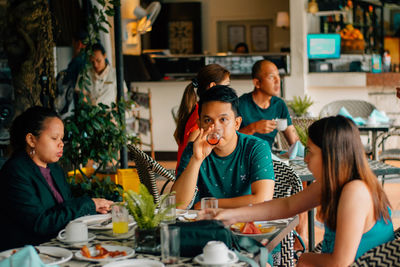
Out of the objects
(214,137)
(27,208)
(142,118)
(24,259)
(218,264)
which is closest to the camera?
(24,259)

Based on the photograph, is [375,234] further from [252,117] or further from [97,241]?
[252,117]

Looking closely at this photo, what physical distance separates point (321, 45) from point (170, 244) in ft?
25.8

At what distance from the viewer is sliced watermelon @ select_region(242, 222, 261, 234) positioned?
Answer: 2.31 metres

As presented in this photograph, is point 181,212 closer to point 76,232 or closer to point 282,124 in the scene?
point 76,232

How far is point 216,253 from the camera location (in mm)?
1897

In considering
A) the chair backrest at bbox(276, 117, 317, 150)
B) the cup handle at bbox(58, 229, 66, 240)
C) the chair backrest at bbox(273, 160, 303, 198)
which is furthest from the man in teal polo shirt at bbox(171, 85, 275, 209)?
the chair backrest at bbox(276, 117, 317, 150)

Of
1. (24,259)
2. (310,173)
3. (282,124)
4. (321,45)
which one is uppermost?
(321,45)

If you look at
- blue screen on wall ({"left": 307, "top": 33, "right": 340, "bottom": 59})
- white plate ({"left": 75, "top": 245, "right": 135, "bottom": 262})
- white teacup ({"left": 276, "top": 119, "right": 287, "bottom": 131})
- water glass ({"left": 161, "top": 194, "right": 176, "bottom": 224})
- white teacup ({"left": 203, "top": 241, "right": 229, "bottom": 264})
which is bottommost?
white plate ({"left": 75, "top": 245, "right": 135, "bottom": 262})

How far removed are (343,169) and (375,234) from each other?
0.28 metres

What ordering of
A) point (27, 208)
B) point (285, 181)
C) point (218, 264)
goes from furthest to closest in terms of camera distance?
point (285, 181), point (27, 208), point (218, 264)

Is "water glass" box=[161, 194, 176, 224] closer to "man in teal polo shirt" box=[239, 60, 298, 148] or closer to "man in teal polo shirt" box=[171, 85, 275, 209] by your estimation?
"man in teal polo shirt" box=[171, 85, 275, 209]

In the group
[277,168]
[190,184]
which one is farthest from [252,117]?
[190,184]

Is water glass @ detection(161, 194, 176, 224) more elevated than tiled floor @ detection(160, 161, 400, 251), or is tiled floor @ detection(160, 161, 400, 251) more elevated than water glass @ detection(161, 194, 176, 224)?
water glass @ detection(161, 194, 176, 224)

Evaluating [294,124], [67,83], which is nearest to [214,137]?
[294,124]
